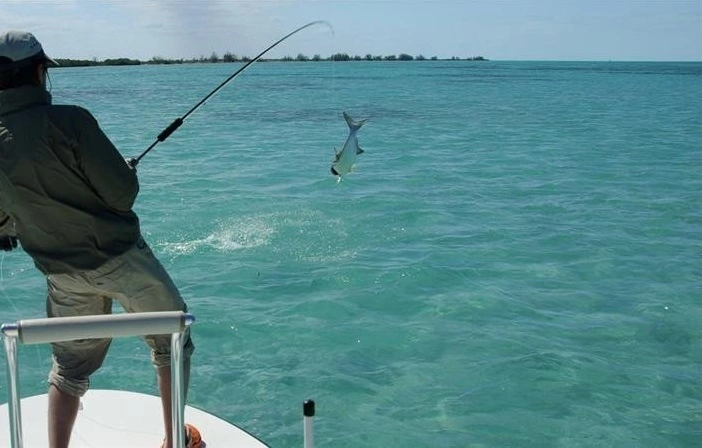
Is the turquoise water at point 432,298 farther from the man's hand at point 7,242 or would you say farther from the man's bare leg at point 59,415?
the man's hand at point 7,242

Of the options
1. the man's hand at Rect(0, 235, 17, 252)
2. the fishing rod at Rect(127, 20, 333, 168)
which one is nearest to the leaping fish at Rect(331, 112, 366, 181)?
the fishing rod at Rect(127, 20, 333, 168)

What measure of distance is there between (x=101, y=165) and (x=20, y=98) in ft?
1.26

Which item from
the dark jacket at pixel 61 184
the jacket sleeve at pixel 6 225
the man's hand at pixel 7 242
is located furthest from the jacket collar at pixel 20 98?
the man's hand at pixel 7 242

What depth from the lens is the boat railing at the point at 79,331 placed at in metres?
2.26

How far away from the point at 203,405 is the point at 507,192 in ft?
28.7


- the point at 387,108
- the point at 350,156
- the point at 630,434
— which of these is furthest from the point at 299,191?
the point at 387,108

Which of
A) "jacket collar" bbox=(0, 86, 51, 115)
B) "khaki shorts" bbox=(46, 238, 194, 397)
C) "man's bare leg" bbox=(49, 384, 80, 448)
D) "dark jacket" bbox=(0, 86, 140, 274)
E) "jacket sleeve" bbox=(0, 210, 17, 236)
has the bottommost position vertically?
"man's bare leg" bbox=(49, 384, 80, 448)

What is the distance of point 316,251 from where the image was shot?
8945 millimetres

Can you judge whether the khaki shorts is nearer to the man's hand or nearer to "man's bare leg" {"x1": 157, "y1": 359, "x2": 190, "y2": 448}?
"man's bare leg" {"x1": 157, "y1": 359, "x2": 190, "y2": 448}

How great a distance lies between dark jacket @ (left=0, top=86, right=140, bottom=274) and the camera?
9.25 ft

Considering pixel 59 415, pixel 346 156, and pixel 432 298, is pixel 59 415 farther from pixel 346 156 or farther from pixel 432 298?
pixel 432 298

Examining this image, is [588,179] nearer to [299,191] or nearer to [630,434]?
[299,191]

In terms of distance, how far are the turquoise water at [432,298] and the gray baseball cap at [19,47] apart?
3.00 m

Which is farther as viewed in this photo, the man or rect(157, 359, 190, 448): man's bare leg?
rect(157, 359, 190, 448): man's bare leg
